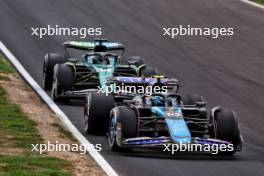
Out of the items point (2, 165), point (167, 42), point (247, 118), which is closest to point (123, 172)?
point (2, 165)

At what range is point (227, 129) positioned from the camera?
59.2 feet

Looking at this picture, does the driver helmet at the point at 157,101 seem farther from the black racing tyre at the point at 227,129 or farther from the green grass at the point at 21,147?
the green grass at the point at 21,147

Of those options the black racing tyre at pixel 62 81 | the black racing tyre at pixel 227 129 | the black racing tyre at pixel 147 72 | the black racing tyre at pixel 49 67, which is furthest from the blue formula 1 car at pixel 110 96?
the black racing tyre at pixel 49 67

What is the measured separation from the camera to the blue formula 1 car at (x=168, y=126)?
57.8 ft

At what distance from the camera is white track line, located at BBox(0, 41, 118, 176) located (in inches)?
647

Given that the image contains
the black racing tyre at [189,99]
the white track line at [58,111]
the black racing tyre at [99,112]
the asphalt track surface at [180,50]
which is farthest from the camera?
the black racing tyre at [189,99]

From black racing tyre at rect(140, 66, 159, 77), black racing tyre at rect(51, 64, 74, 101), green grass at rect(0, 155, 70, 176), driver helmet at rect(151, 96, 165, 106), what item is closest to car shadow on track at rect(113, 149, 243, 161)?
driver helmet at rect(151, 96, 165, 106)

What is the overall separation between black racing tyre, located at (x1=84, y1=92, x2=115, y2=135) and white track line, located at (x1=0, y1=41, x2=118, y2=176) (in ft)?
1.00

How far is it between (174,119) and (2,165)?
13.2 feet

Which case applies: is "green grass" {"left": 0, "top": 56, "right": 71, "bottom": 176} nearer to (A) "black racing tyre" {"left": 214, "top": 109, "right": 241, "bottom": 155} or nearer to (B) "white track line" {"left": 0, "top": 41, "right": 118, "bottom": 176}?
(B) "white track line" {"left": 0, "top": 41, "right": 118, "bottom": 176}

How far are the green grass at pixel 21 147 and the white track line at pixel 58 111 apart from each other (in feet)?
2.28

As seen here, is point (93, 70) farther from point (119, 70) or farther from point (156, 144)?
point (156, 144)

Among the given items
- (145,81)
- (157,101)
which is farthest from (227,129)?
(145,81)

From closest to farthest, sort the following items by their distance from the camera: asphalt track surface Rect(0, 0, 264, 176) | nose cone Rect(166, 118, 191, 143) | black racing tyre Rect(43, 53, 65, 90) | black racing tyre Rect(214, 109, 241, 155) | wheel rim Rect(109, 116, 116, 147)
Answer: asphalt track surface Rect(0, 0, 264, 176), nose cone Rect(166, 118, 191, 143), black racing tyre Rect(214, 109, 241, 155), wheel rim Rect(109, 116, 116, 147), black racing tyre Rect(43, 53, 65, 90)
